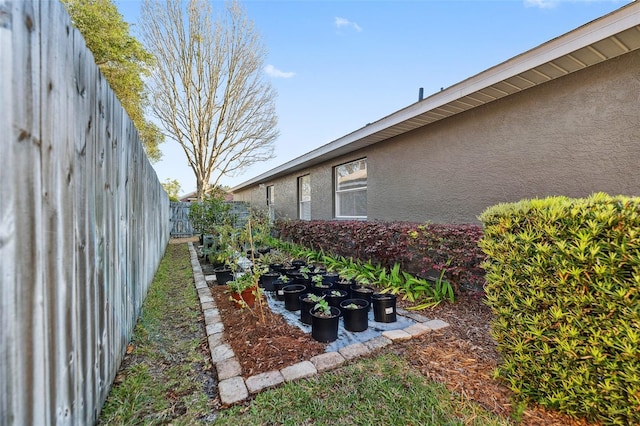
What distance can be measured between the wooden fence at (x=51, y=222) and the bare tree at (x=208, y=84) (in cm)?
1306

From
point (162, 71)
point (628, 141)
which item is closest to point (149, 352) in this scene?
point (628, 141)

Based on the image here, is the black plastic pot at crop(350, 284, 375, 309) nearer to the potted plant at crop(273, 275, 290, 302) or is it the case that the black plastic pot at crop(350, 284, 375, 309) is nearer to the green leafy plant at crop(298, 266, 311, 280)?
the green leafy plant at crop(298, 266, 311, 280)

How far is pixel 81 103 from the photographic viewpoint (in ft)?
4.38

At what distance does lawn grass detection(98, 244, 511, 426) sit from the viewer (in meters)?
1.62

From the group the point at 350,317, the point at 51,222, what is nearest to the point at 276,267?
the point at 350,317

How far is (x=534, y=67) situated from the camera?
10.5 feet

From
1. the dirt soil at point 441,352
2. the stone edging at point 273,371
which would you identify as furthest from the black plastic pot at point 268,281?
the stone edging at point 273,371

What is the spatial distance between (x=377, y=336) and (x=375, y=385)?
0.75 metres

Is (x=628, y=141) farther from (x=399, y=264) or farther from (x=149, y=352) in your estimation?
(x=149, y=352)

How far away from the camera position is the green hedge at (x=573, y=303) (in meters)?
1.38

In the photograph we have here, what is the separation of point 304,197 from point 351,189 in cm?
316

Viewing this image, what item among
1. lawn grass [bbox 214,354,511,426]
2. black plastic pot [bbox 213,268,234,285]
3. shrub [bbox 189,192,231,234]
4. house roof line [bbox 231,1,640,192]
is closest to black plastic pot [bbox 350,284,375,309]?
lawn grass [bbox 214,354,511,426]

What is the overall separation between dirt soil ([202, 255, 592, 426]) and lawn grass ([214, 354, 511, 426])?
166 mm

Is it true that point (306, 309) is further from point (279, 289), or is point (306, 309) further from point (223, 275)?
point (223, 275)
